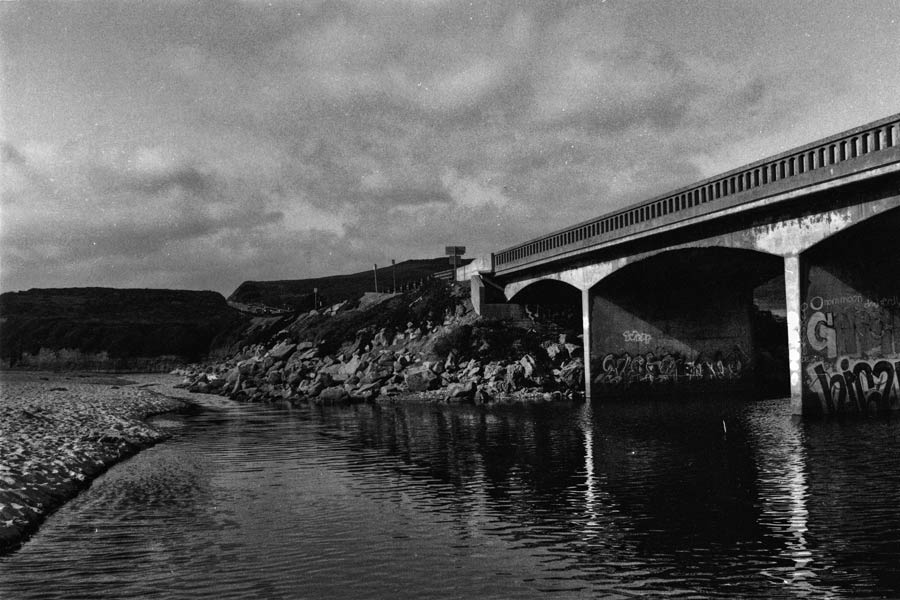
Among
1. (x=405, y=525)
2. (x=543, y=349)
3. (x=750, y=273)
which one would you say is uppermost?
(x=750, y=273)

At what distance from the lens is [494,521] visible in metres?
14.8

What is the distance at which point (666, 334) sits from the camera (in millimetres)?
47594

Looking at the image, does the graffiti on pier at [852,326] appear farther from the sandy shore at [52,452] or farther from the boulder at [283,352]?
the boulder at [283,352]

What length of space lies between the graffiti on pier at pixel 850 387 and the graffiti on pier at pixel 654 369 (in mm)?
17602

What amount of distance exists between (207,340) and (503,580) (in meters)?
125

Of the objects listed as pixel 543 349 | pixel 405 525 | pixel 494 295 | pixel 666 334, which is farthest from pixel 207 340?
pixel 405 525

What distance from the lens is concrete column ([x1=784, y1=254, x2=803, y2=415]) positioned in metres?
29.3

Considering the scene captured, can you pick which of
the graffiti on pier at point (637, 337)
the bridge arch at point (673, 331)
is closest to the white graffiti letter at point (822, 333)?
the bridge arch at point (673, 331)

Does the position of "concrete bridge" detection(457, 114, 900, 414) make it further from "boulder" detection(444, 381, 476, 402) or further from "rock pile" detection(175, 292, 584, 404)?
"boulder" detection(444, 381, 476, 402)

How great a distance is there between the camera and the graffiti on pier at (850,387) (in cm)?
2944

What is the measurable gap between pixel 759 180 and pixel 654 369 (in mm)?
19069

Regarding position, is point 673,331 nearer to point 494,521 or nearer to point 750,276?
point 750,276

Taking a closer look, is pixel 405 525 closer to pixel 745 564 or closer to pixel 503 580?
pixel 503 580

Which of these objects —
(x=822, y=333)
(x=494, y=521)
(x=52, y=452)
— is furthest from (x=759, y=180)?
(x=52, y=452)
